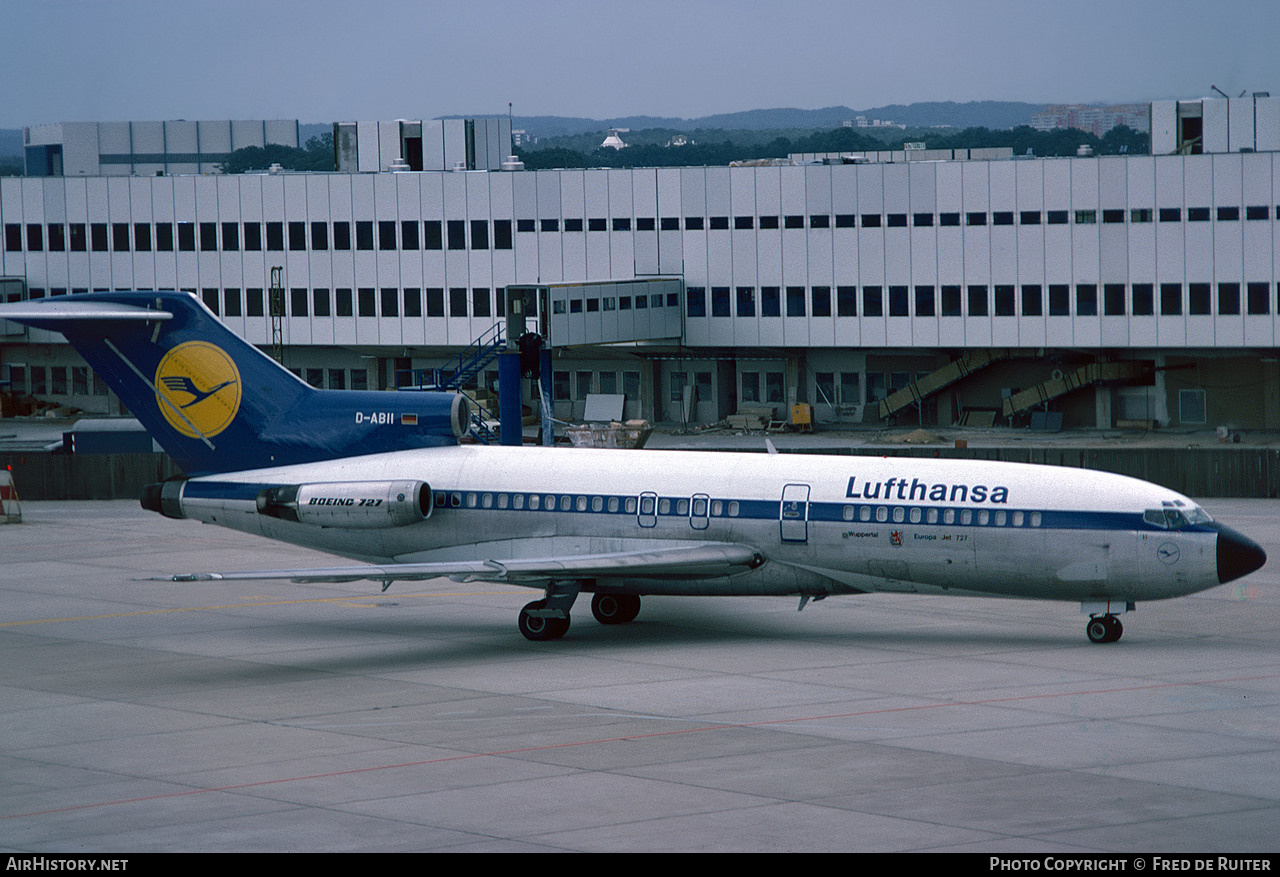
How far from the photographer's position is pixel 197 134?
157 meters

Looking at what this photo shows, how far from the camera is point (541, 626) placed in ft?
109

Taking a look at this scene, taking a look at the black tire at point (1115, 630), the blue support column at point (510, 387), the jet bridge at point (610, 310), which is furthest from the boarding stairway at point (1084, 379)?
the black tire at point (1115, 630)

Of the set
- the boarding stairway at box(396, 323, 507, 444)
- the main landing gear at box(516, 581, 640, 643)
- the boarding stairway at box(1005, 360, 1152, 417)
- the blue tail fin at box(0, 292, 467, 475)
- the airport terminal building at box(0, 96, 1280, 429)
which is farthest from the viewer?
the boarding stairway at box(1005, 360, 1152, 417)

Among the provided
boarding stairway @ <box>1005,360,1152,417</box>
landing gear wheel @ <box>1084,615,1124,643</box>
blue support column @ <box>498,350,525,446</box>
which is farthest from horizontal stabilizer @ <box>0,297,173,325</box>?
boarding stairway @ <box>1005,360,1152,417</box>

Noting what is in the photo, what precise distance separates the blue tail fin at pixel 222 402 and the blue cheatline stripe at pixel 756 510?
108 cm

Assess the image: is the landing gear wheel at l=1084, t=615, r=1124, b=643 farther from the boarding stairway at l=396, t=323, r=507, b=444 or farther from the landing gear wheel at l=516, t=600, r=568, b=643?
the boarding stairway at l=396, t=323, r=507, b=444

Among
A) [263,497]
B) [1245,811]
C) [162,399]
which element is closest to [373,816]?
[1245,811]

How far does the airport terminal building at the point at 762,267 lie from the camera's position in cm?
7256

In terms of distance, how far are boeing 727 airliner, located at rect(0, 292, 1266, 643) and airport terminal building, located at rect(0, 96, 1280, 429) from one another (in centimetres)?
3325

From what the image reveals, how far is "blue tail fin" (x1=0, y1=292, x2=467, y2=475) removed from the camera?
3616 cm

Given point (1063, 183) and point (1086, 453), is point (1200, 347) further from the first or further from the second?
point (1086, 453)

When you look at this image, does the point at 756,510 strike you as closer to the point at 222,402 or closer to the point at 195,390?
the point at 222,402

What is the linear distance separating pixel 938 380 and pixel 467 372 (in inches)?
922

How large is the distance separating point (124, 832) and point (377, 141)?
246ft
